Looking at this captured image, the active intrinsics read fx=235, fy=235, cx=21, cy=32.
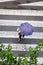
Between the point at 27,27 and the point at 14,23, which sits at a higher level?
Result: the point at 27,27

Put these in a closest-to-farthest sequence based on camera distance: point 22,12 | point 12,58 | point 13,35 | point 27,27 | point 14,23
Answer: point 12,58 < point 27,27 < point 13,35 < point 14,23 < point 22,12

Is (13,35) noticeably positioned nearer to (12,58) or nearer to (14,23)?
(14,23)

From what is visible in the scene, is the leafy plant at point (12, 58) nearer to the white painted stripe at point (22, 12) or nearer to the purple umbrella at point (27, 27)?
the purple umbrella at point (27, 27)

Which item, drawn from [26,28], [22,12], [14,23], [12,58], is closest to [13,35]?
[14,23]

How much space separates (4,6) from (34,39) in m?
1.82

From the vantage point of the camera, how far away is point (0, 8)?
25.9 feet

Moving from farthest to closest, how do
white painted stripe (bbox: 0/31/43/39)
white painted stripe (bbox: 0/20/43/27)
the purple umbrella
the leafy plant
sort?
white painted stripe (bbox: 0/20/43/27) → white painted stripe (bbox: 0/31/43/39) → the purple umbrella → the leafy plant

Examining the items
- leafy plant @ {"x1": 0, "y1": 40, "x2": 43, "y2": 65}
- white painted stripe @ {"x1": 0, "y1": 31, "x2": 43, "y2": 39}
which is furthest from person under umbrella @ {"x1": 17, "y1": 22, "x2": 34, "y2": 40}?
white painted stripe @ {"x1": 0, "y1": 31, "x2": 43, "y2": 39}

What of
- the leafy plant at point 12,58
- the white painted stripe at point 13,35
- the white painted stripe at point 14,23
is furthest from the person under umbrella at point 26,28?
the white painted stripe at point 14,23

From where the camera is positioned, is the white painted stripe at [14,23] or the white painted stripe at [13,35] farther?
the white painted stripe at [14,23]

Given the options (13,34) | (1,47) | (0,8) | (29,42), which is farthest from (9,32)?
(1,47)

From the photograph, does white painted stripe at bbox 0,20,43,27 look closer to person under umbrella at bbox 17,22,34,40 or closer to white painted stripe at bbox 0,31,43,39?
white painted stripe at bbox 0,31,43,39

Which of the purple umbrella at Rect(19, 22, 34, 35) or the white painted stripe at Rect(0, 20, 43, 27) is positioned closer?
the purple umbrella at Rect(19, 22, 34, 35)

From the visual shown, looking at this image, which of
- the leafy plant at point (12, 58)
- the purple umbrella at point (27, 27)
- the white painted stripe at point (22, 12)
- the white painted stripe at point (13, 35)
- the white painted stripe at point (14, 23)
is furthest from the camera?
the white painted stripe at point (22, 12)
